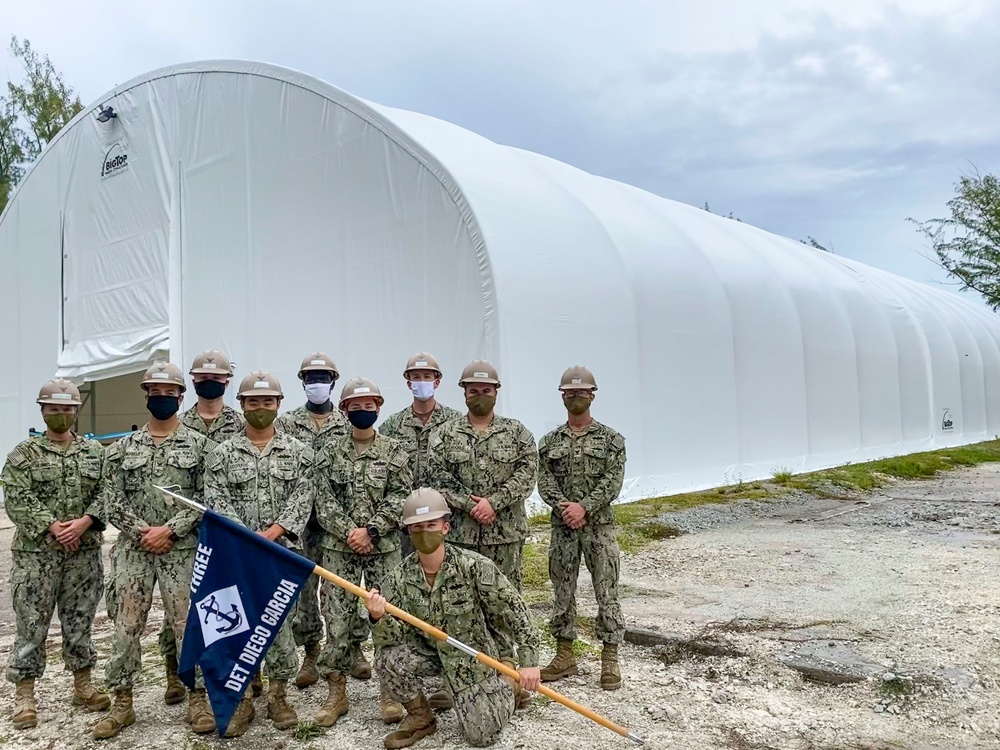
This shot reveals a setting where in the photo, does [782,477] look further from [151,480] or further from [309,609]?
[151,480]

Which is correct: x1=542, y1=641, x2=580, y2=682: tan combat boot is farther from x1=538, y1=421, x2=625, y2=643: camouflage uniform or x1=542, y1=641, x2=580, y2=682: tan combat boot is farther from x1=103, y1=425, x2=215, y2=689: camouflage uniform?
x1=103, y1=425, x2=215, y2=689: camouflage uniform

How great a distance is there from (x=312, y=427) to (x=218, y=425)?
845 millimetres

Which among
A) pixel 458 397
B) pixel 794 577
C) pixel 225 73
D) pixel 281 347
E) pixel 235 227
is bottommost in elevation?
pixel 794 577

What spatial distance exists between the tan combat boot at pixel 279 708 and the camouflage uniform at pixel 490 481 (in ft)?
3.93

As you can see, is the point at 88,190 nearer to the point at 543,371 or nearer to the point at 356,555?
the point at 543,371

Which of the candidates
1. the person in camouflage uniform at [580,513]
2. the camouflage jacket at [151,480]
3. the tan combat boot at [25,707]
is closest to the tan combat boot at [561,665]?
the person in camouflage uniform at [580,513]

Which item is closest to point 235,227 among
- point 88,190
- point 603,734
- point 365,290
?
point 365,290

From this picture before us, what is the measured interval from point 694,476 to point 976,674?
25.7 ft

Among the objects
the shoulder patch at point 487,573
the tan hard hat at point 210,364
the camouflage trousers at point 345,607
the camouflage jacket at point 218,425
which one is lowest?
the camouflage trousers at point 345,607

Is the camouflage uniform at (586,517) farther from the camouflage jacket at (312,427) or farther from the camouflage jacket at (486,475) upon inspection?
the camouflage jacket at (312,427)

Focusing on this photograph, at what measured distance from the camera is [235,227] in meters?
12.8

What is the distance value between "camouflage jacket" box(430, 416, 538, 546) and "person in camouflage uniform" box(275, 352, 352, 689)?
76 cm

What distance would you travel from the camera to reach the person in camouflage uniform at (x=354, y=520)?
169 inches

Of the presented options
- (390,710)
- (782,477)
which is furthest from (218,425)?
(782,477)
